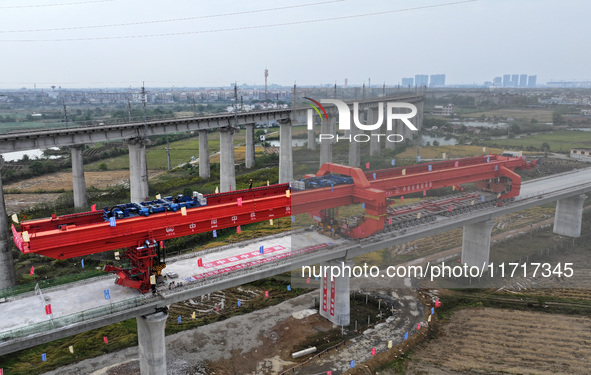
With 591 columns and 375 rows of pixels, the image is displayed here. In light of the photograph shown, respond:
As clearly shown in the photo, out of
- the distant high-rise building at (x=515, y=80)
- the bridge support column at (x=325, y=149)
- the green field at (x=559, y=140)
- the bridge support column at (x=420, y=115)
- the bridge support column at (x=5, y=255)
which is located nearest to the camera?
the bridge support column at (x=5, y=255)

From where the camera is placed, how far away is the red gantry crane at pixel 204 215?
779 inches

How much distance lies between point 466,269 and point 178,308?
2314 centimetres

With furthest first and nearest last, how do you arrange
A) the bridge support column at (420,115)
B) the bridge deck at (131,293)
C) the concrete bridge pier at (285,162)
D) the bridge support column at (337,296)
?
the concrete bridge pier at (285,162), the bridge support column at (420,115), the bridge support column at (337,296), the bridge deck at (131,293)

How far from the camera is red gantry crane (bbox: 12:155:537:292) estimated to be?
1978 cm

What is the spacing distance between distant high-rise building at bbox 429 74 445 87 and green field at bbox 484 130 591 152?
60.2 ft

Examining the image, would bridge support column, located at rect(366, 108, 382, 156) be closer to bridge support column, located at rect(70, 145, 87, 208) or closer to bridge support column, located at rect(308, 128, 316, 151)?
bridge support column, located at rect(308, 128, 316, 151)

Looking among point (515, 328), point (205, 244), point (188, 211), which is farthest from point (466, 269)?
point (188, 211)

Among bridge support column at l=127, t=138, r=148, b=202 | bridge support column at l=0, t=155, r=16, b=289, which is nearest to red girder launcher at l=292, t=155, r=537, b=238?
bridge support column at l=0, t=155, r=16, b=289

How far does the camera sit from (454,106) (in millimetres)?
47312

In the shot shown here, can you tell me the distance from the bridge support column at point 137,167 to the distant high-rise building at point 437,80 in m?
27.3

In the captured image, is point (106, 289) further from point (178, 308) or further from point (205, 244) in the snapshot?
point (205, 244)

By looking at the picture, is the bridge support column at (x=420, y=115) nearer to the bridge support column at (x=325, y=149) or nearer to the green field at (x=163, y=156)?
the bridge support column at (x=325, y=149)

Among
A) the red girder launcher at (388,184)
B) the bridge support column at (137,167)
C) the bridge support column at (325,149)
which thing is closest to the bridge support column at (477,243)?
the red girder launcher at (388,184)

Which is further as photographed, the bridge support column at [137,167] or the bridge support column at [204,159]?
the bridge support column at [204,159]
